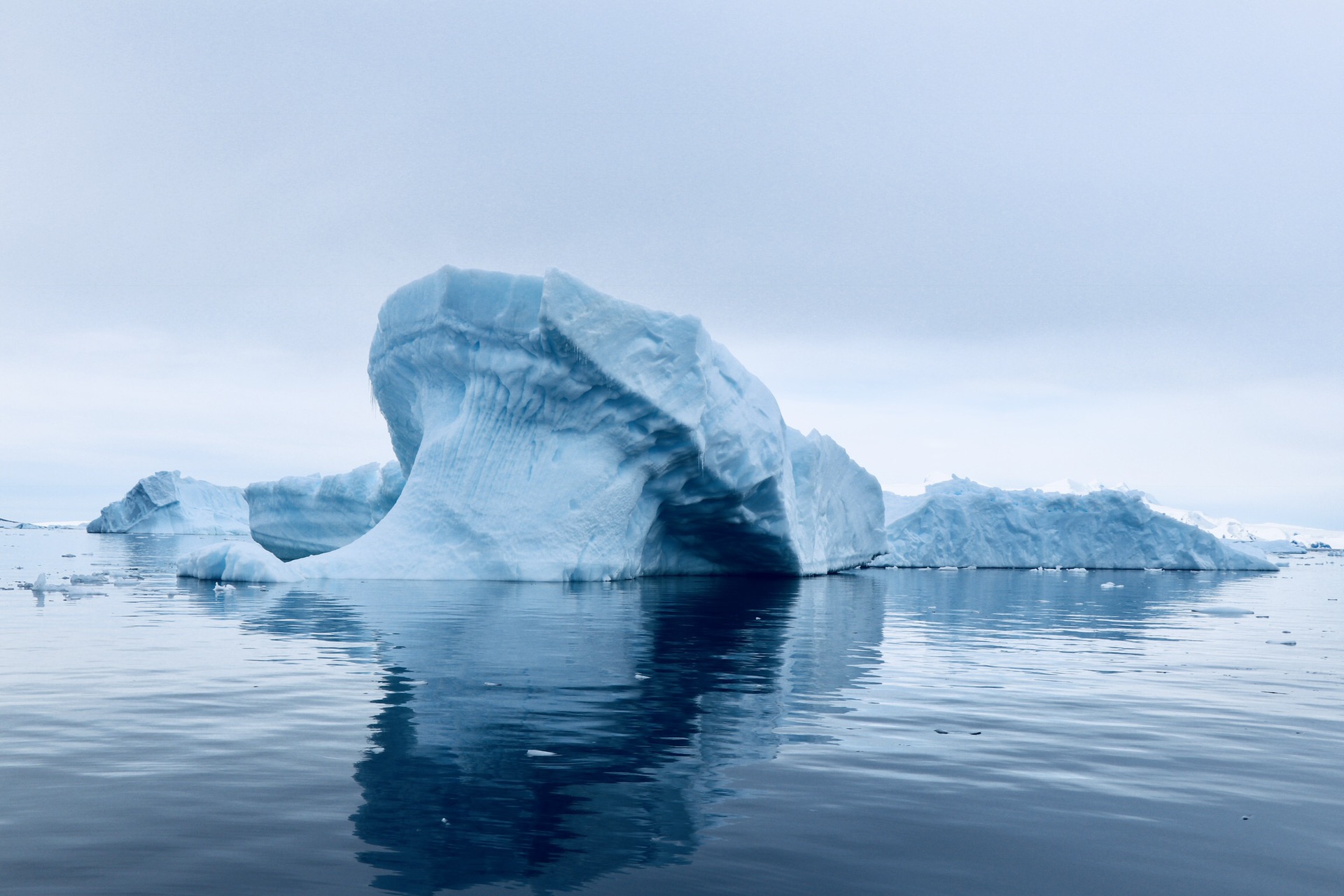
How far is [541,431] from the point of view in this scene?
1003 inches

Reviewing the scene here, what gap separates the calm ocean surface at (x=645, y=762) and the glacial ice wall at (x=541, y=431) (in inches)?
400

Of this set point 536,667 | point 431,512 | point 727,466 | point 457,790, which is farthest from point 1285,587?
point 457,790

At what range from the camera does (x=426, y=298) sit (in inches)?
1021

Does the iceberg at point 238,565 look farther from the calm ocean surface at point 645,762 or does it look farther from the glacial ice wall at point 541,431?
the calm ocean surface at point 645,762

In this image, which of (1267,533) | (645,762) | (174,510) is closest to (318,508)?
(645,762)

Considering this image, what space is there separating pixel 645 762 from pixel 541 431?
63.8 ft

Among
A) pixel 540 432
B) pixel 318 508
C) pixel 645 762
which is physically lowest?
pixel 645 762

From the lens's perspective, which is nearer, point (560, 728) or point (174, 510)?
point (560, 728)

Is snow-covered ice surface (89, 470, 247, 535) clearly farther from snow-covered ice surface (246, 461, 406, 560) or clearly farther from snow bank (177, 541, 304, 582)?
snow bank (177, 541, 304, 582)

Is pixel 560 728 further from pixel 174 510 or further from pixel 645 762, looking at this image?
pixel 174 510

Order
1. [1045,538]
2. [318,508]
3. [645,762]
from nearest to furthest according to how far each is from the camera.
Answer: [645,762]
[318,508]
[1045,538]


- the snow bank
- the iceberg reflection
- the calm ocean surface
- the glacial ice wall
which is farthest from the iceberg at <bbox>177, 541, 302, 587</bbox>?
the calm ocean surface

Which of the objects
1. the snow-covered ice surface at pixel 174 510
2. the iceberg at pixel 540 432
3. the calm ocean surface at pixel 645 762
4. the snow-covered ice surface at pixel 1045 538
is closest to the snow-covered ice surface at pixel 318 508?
the iceberg at pixel 540 432

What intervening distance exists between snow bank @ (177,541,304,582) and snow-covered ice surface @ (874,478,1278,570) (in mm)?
34207
